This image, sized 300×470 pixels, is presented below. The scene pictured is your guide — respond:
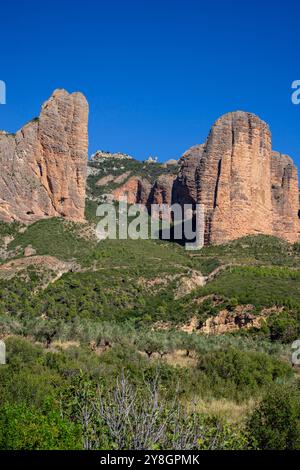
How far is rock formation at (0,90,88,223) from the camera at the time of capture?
59031 millimetres

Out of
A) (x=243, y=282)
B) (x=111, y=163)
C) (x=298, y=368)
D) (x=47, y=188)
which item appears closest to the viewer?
(x=298, y=368)

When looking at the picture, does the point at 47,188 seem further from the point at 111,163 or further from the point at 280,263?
the point at 111,163

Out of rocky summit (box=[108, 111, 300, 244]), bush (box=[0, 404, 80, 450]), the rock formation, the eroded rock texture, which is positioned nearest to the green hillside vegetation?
bush (box=[0, 404, 80, 450])

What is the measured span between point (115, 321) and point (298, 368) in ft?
55.1

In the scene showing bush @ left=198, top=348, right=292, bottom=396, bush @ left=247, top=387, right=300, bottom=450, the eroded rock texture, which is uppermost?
the eroded rock texture

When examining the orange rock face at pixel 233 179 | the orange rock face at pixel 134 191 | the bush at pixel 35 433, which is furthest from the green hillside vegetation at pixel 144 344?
the orange rock face at pixel 134 191

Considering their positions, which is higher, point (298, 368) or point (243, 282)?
point (243, 282)

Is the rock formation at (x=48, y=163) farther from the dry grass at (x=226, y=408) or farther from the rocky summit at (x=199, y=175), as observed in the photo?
the dry grass at (x=226, y=408)

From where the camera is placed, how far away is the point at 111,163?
104 meters

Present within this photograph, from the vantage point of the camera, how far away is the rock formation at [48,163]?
59.0 m

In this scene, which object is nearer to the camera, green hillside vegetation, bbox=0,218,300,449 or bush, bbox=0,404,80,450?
bush, bbox=0,404,80,450

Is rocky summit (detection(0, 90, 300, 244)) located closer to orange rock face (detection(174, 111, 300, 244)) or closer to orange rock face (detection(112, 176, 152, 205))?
orange rock face (detection(174, 111, 300, 244))

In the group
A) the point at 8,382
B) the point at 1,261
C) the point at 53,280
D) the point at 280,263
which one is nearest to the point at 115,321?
the point at 53,280

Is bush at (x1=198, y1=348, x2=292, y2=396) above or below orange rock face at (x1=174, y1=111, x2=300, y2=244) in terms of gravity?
below
